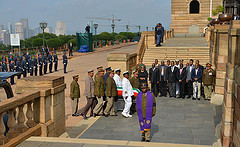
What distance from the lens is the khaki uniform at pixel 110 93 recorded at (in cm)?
1091

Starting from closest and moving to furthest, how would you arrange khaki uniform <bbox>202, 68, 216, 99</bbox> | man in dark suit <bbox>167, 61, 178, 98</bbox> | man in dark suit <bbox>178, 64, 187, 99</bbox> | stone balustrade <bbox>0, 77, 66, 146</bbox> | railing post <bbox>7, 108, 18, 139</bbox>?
railing post <bbox>7, 108, 18, 139</bbox>
stone balustrade <bbox>0, 77, 66, 146</bbox>
khaki uniform <bbox>202, 68, 216, 99</bbox>
man in dark suit <bbox>178, 64, 187, 99</bbox>
man in dark suit <bbox>167, 61, 178, 98</bbox>

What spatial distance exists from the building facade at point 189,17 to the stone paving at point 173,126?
3377 centimetres

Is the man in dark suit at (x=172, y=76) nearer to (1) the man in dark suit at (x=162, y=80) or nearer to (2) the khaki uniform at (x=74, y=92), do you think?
(1) the man in dark suit at (x=162, y=80)

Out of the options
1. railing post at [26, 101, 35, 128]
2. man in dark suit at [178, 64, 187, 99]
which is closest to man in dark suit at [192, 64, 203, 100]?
man in dark suit at [178, 64, 187, 99]

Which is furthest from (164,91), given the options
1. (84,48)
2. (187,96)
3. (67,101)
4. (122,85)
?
(84,48)

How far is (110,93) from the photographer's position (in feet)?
35.9

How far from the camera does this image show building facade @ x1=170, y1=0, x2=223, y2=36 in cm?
4488

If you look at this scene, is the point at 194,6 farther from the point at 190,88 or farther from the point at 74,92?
the point at 74,92

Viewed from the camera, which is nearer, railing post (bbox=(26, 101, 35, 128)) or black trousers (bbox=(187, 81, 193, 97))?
railing post (bbox=(26, 101, 35, 128))

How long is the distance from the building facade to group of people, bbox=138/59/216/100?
31129 mm

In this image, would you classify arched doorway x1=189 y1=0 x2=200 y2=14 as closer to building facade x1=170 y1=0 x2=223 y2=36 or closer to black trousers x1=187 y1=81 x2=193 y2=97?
building facade x1=170 y1=0 x2=223 y2=36

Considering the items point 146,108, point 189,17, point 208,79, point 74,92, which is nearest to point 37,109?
point 146,108

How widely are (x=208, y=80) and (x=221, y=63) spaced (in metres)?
1.08

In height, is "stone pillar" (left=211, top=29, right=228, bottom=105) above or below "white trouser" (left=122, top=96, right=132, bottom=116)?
above
